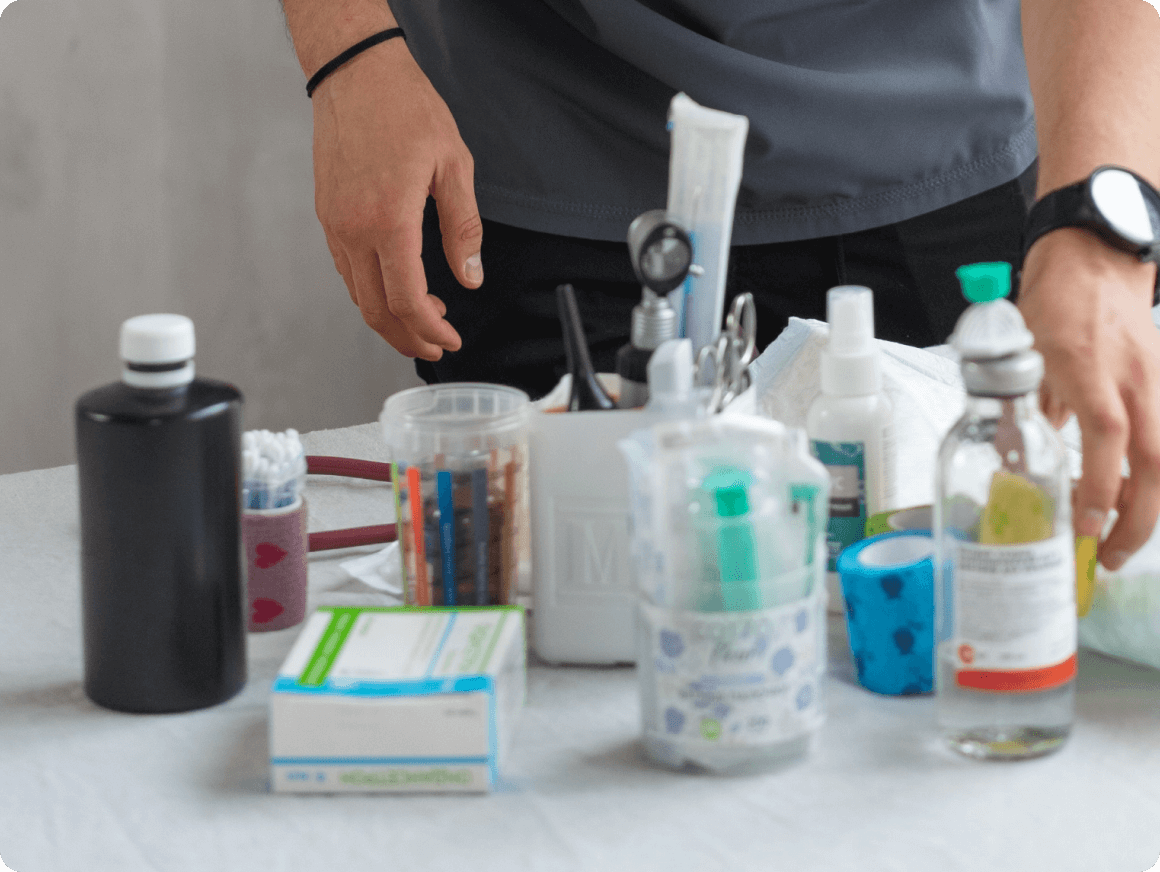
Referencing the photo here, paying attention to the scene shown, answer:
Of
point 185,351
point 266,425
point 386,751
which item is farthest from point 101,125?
point 386,751

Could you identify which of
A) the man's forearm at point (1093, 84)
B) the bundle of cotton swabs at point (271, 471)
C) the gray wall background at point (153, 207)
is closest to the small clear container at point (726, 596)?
the bundle of cotton swabs at point (271, 471)

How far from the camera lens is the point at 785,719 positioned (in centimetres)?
55

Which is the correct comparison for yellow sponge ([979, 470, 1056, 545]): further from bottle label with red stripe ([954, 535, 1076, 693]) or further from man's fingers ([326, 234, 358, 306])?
man's fingers ([326, 234, 358, 306])

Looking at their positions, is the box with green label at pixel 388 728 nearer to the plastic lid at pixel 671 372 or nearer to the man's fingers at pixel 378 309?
the plastic lid at pixel 671 372

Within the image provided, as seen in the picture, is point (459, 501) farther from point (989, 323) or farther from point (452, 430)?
point (989, 323)

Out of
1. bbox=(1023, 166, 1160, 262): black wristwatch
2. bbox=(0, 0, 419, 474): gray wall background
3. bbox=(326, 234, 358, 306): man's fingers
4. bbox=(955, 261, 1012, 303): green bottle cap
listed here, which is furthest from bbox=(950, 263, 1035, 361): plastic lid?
bbox=(0, 0, 419, 474): gray wall background

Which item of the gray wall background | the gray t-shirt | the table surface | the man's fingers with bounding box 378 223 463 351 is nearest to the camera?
the table surface

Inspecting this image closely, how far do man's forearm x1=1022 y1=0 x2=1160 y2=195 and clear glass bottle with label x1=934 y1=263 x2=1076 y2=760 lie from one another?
0.29 meters

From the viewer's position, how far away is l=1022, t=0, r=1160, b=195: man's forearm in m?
0.81

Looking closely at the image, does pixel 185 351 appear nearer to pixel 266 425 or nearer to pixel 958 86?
pixel 958 86

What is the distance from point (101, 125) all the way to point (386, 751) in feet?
6.31


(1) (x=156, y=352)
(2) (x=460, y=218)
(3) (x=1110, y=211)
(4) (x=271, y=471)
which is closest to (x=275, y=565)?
(4) (x=271, y=471)

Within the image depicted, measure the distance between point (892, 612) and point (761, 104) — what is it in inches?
22.1

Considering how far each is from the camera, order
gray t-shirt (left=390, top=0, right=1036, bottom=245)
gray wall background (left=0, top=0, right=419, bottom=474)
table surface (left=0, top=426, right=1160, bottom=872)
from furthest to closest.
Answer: gray wall background (left=0, top=0, right=419, bottom=474) < gray t-shirt (left=390, top=0, right=1036, bottom=245) < table surface (left=0, top=426, right=1160, bottom=872)
